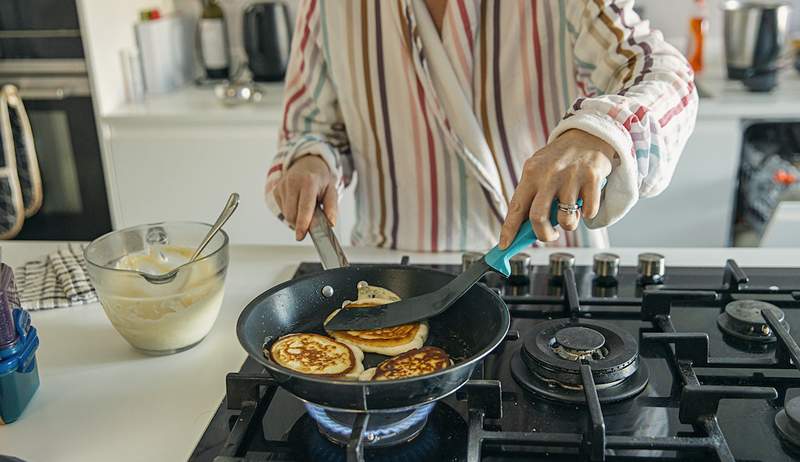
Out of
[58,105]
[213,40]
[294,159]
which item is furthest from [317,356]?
[213,40]

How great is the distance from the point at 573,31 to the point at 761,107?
3.82 ft

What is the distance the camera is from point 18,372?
824 millimetres

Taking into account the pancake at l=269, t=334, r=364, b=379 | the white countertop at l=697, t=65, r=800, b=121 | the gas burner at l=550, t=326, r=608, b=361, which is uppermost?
the pancake at l=269, t=334, r=364, b=379

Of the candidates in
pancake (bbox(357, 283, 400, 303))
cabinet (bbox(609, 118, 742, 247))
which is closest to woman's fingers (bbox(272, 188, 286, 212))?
pancake (bbox(357, 283, 400, 303))

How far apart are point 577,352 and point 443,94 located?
52cm

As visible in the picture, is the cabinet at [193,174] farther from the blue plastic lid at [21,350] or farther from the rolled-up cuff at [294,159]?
the blue plastic lid at [21,350]

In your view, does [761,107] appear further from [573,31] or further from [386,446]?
[386,446]

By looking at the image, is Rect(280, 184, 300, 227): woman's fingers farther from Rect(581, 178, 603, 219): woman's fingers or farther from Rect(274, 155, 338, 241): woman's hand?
Rect(581, 178, 603, 219): woman's fingers

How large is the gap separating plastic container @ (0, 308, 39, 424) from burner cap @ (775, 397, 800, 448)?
0.72 meters

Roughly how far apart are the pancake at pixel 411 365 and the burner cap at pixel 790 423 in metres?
0.30

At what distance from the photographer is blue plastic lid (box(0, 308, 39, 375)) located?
2.65ft

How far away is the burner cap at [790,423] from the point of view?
2.36 ft

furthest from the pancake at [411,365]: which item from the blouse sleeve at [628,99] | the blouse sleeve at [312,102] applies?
the blouse sleeve at [312,102]

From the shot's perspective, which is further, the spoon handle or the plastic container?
the spoon handle
